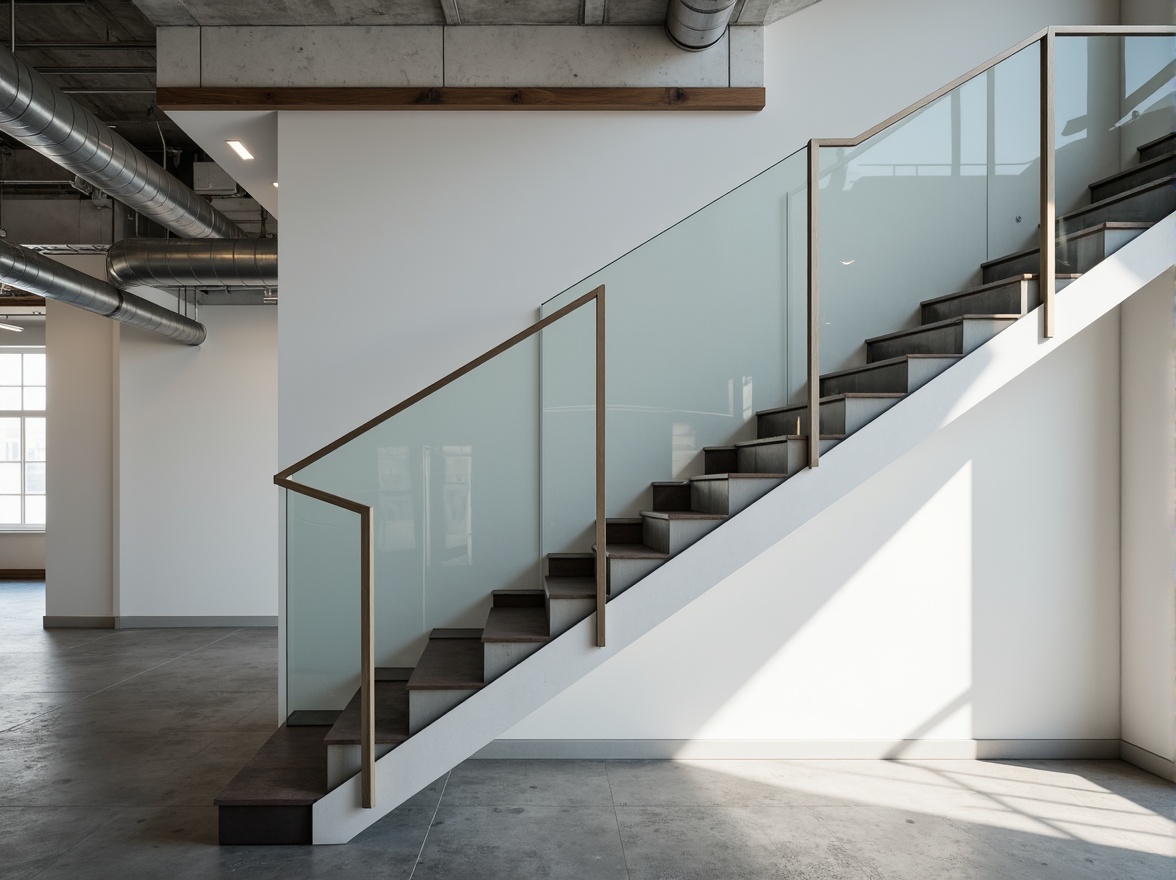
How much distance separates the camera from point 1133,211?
12.0 ft

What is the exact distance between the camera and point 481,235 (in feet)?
15.1

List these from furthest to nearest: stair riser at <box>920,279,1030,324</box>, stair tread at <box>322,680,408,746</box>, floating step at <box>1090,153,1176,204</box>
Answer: floating step at <box>1090,153,1176,204</box> → stair riser at <box>920,279,1030,324</box> → stair tread at <box>322,680,408,746</box>

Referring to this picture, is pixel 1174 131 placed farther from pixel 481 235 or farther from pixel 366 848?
pixel 366 848

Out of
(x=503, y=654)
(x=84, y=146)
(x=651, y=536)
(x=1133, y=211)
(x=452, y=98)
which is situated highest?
(x=452, y=98)

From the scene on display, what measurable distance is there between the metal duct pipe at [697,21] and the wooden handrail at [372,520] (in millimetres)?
1945

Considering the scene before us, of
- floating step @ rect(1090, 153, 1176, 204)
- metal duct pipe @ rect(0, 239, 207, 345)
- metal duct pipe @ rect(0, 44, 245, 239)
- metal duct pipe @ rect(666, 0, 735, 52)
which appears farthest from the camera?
metal duct pipe @ rect(0, 239, 207, 345)

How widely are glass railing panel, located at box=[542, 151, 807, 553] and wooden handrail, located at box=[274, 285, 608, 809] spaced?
330 millimetres

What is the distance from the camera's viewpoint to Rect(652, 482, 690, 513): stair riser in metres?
3.62

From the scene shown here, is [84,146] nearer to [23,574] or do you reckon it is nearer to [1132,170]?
[1132,170]

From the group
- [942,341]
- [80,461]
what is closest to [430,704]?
[942,341]

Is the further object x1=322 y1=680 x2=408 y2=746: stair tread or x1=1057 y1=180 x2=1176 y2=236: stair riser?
x1=1057 y1=180 x2=1176 y2=236: stair riser

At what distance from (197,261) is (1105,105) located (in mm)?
6808

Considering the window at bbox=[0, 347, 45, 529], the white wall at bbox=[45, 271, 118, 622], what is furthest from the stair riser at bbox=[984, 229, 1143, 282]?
the window at bbox=[0, 347, 45, 529]

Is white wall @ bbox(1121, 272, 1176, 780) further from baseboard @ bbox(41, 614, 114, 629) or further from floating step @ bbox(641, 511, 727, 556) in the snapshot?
baseboard @ bbox(41, 614, 114, 629)
